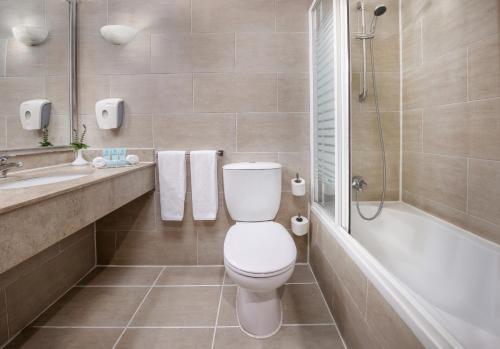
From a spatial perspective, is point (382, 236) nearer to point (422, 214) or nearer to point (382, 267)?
point (422, 214)

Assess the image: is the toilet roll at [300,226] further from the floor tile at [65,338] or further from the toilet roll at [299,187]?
the floor tile at [65,338]

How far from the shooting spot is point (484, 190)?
1286 millimetres

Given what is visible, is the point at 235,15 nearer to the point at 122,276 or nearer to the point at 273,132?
the point at 273,132

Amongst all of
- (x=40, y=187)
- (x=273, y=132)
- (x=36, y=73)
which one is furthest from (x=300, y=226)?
Answer: (x=36, y=73)

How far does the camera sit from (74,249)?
1.83m

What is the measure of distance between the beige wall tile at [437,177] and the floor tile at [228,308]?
4.38 ft

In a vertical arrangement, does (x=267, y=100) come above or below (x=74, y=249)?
above

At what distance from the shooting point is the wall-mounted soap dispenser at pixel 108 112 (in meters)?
1.92

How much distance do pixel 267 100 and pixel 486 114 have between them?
1.21m

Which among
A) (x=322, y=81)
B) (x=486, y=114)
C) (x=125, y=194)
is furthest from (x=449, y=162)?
(x=125, y=194)

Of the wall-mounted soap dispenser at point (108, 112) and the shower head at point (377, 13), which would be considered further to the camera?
the wall-mounted soap dispenser at point (108, 112)

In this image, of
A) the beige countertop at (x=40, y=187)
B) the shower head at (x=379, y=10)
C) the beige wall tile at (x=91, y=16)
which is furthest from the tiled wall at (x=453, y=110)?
the beige wall tile at (x=91, y=16)

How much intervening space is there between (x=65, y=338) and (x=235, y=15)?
7.07 ft

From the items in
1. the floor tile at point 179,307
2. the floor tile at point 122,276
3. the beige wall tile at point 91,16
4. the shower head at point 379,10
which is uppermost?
the beige wall tile at point 91,16
